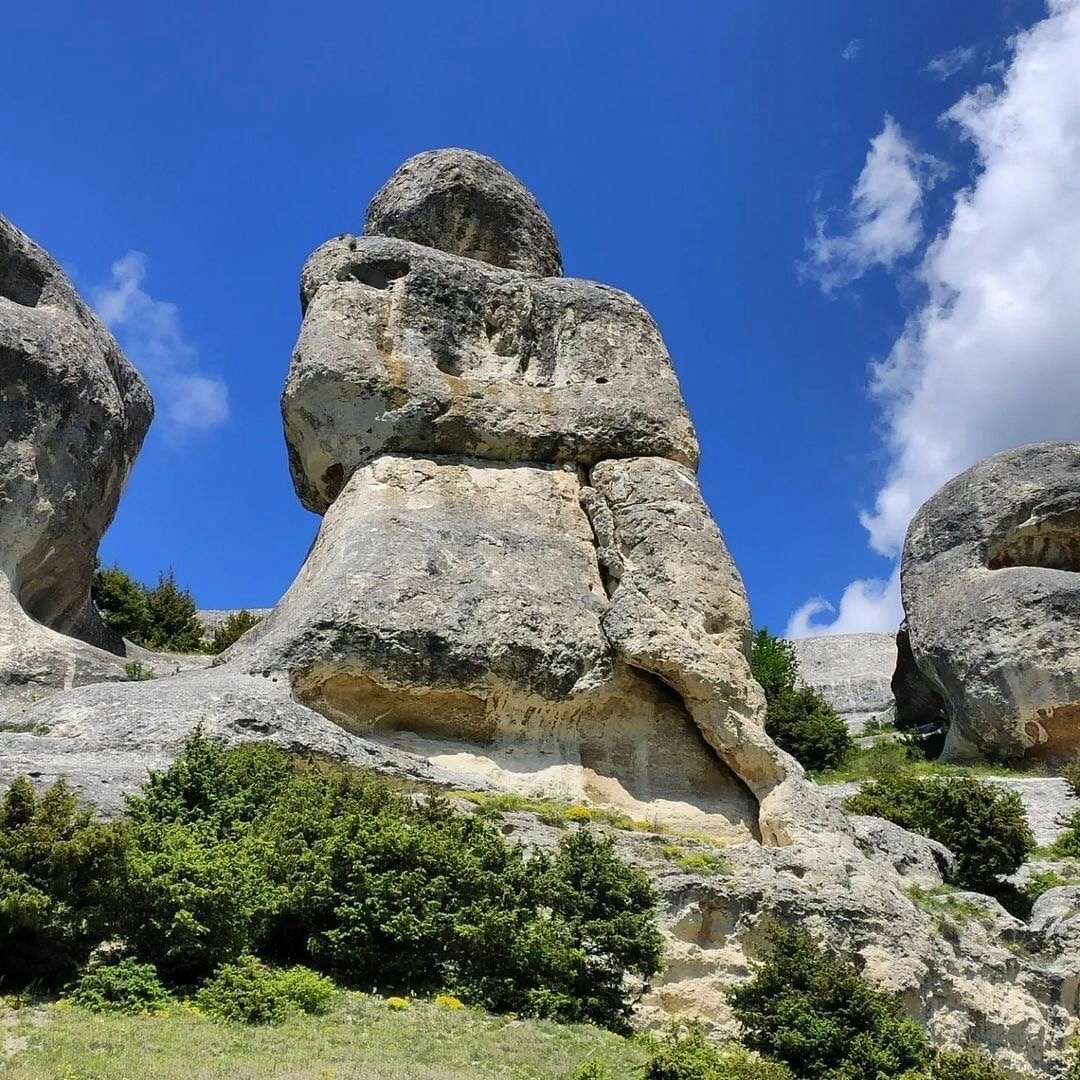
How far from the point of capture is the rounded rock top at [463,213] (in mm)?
22641

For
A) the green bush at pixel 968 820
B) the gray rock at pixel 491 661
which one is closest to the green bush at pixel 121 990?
the gray rock at pixel 491 661

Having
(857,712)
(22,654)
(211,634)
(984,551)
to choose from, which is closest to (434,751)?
(22,654)

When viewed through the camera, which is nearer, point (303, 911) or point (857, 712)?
point (303, 911)

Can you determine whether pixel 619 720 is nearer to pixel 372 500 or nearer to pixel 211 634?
pixel 372 500

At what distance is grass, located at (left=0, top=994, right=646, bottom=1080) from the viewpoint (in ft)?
24.0

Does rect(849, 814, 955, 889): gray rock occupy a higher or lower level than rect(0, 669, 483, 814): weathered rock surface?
higher

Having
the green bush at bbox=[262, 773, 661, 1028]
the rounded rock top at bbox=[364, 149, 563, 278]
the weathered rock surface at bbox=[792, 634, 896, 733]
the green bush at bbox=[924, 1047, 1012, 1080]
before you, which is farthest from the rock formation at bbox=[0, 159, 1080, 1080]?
the weathered rock surface at bbox=[792, 634, 896, 733]

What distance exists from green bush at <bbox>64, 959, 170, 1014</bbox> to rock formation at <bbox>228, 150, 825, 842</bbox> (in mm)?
5653

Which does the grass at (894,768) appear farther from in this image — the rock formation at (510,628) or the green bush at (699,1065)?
the green bush at (699,1065)

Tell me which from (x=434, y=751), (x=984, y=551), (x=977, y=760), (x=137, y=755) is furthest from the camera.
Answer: (x=984, y=551)

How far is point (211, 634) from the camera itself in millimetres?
34156

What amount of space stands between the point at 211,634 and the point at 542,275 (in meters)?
16.4

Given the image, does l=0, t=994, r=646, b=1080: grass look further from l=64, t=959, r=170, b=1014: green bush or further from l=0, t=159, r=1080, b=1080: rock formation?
l=0, t=159, r=1080, b=1080: rock formation

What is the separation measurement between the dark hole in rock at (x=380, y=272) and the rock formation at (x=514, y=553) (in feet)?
0.08
